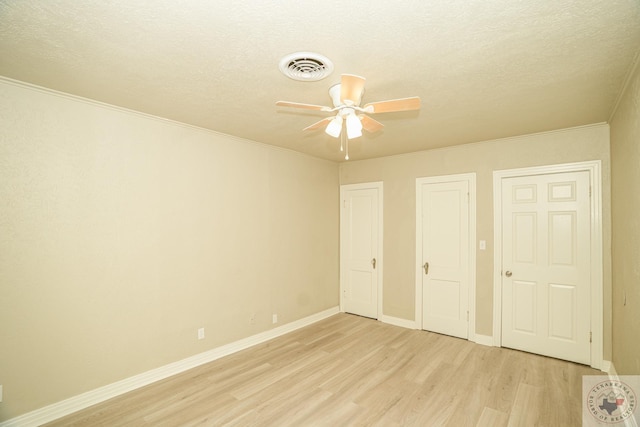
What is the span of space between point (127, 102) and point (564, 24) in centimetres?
317

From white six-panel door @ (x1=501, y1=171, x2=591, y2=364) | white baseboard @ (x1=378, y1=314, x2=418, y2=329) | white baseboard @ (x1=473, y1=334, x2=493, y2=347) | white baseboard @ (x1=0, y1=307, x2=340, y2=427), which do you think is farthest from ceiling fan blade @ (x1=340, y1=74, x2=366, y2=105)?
white baseboard @ (x1=378, y1=314, x2=418, y2=329)

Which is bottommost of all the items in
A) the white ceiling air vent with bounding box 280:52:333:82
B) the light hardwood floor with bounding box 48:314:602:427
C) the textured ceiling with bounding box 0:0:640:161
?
the light hardwood floor with bounding box 48:314:602:427

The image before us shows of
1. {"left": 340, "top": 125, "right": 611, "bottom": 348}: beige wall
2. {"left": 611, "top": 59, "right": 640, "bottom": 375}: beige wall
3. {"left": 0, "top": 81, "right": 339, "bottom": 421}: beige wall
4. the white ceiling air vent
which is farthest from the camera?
Answer: {"left": 340, "top": 125, "right": 611, "bottom": 348}: beige wall

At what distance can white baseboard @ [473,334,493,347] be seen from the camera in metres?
3.92

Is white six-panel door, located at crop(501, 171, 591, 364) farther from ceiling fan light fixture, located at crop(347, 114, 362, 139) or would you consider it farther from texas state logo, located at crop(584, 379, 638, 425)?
ceiling fan light fixture, located at crop(347, 114, 362, 139)

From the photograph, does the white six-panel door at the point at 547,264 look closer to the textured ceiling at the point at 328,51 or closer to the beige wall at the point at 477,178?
the beige wall at the point at 477,178

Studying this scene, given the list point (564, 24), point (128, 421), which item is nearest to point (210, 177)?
point (128, 421)

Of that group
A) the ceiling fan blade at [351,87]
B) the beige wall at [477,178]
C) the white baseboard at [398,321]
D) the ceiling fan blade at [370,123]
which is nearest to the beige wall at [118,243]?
the white baseboard at [398,321]

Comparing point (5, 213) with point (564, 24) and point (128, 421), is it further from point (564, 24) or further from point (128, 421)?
point (564, 24)

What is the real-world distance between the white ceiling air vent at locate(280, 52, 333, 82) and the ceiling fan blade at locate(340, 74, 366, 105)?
10.4 inches

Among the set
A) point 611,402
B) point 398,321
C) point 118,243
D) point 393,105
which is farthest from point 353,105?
point 398,321

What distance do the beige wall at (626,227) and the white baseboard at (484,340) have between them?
3.85 feet

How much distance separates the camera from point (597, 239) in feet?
10.7

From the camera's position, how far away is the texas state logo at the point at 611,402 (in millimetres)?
2363
